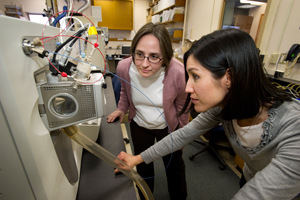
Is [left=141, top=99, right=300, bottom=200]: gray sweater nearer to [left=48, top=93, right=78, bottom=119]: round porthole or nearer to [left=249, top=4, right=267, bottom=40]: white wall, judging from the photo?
[left=48, top=93, right=78, bottom=119]: round porthole

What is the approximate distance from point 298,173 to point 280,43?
5.81 feet

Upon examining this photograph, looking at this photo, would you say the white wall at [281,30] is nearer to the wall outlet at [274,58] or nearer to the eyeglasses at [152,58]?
the wall outlet at [274,58]

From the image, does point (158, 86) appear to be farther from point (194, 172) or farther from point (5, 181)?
point (194, 172)

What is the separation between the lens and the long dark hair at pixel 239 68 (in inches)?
19.4

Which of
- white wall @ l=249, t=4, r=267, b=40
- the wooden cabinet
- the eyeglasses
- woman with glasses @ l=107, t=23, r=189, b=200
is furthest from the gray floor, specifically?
the wooden cabinet

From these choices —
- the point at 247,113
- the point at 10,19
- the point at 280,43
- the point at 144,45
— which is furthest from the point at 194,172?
the point at 10,19

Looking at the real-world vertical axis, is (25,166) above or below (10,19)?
below

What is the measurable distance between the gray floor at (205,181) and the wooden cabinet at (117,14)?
4.95 meters

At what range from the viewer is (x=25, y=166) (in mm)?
Result: 408

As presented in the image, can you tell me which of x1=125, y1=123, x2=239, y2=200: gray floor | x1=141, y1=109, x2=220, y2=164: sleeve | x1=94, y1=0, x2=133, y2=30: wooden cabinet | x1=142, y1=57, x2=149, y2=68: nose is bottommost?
x1=125, y1=123, x2=239, y2=200: gray floor

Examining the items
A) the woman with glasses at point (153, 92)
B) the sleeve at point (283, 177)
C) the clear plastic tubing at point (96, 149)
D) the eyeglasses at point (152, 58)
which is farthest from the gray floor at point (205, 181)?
the eyeglasses at point (152, 58)

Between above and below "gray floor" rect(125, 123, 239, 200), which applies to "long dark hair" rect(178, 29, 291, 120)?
above

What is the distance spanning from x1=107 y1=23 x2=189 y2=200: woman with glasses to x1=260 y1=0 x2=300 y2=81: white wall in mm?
1374

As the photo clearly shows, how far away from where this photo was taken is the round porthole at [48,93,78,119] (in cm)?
52
